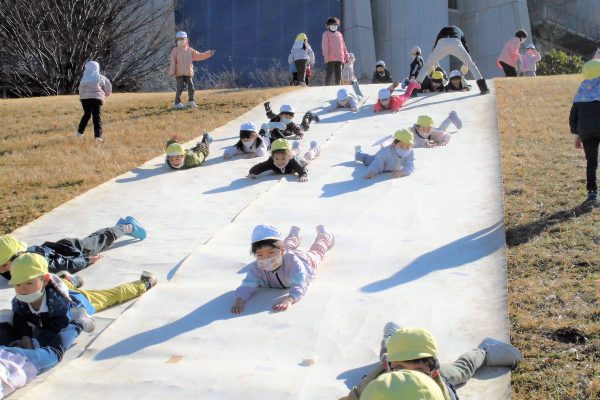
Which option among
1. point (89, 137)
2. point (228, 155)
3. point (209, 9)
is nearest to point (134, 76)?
point (209, 9)

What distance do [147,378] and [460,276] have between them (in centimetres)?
299

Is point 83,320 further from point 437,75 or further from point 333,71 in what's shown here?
point 333,71

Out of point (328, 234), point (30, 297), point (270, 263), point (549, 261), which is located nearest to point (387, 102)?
point (328, 234)

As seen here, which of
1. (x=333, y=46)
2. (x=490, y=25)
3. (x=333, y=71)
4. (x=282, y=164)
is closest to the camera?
(x=282, y=164)

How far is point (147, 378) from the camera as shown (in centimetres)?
584

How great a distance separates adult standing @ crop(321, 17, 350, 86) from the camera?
20.9 meters

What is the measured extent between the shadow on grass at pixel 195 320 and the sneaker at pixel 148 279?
0.69 metres

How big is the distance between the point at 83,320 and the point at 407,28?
2943cm

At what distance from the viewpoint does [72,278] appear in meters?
7.53

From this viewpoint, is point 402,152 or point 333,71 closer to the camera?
point 402,152

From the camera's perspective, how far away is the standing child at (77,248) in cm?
738

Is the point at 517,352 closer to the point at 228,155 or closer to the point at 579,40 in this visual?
the point at 228,155

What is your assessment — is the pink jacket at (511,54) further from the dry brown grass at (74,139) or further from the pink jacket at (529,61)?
the dry brown grass at (74,139)

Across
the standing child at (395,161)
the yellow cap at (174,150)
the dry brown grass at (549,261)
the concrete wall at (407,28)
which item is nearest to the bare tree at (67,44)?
the concrete wall at (407,28)
